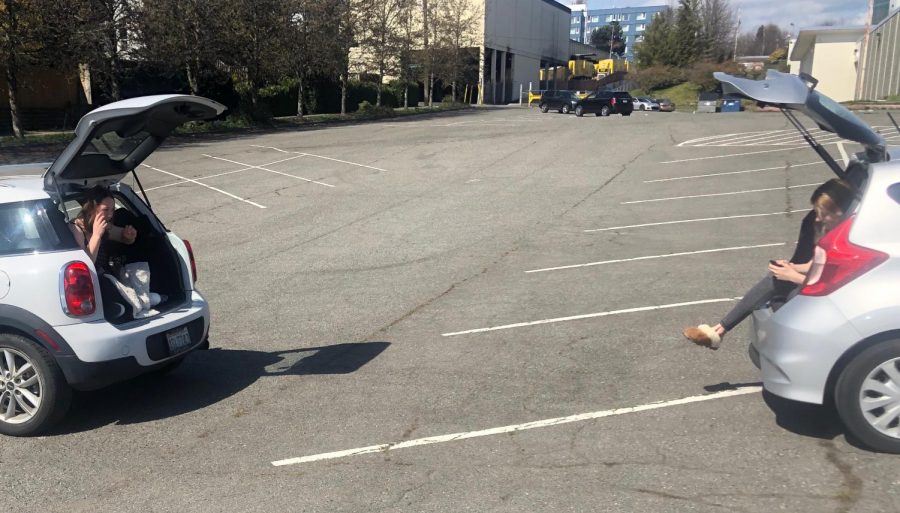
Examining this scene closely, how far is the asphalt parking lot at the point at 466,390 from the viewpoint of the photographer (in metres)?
4.32

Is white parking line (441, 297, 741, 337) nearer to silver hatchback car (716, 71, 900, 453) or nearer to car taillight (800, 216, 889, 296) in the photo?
silver hatchback car (716, 71, 900, 453)

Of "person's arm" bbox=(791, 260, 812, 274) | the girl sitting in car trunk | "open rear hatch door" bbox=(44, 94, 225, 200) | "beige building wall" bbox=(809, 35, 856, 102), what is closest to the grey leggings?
the girl sitting in car trunk

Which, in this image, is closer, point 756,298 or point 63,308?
point 63,308

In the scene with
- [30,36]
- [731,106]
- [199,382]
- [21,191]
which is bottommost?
[199,382]

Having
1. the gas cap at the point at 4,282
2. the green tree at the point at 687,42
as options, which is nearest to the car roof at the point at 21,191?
the gas cap at the point at 4,282

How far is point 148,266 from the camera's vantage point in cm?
602

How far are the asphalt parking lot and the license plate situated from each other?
46 cm

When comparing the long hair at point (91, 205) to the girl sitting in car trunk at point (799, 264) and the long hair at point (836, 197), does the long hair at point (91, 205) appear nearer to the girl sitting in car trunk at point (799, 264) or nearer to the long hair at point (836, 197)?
the girl sitting in car trunk at point (799, 264)

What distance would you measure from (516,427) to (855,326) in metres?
2.13

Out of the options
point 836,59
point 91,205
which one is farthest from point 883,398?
point 836,59

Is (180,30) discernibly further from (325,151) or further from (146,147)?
(146,147)

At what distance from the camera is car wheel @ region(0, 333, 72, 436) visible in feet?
16.9

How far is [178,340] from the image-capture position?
567cm

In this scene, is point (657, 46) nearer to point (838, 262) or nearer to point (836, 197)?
point (836, 197)
